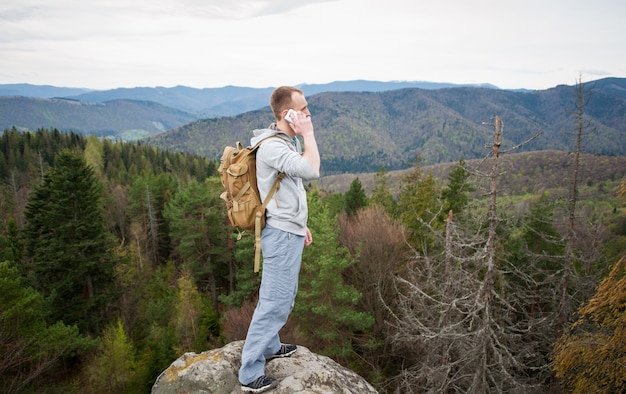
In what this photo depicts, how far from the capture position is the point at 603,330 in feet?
26.2

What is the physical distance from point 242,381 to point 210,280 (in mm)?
23172

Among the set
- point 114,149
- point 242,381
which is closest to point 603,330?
point 242,381

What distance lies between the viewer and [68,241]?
1816cm

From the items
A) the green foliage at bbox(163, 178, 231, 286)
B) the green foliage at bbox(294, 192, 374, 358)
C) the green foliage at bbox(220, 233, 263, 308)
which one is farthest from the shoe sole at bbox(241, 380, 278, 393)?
the green foliage at bbox(163, 178, 231, 286)

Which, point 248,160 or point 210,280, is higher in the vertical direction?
point 248,160

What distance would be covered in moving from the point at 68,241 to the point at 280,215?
→ 61.0 feet

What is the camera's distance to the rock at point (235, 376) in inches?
163

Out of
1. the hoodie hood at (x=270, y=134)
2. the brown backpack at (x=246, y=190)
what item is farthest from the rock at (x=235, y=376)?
the hoodie hood at (x=270, y=134)

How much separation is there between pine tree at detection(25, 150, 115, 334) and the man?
17.4 meters

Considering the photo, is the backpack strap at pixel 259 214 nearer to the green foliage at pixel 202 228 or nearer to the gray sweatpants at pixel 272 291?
the gray sweatpants at pixel 272 291

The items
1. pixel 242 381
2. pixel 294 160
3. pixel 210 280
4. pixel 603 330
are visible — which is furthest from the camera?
pixel 210 280

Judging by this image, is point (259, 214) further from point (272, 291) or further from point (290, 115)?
point (290, 115)

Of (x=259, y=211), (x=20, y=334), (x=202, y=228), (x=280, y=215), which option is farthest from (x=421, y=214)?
(x=259, y=211)

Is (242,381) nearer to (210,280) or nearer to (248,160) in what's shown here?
(248,160)
